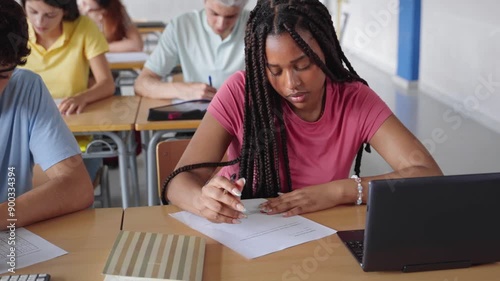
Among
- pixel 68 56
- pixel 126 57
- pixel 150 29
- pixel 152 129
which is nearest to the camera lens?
pixel 152 129

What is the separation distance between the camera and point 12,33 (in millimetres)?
1454

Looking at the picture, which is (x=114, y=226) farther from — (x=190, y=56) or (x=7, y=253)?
(x=190, y=56)

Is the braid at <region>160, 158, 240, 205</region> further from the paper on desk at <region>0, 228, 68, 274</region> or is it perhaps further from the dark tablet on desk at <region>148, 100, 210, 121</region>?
the dark tablet on desk at <region>148, 100, 210, 121</region>

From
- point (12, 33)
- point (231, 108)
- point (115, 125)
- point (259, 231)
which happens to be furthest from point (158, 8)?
point (259, 231)

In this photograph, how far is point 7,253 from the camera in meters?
1.30

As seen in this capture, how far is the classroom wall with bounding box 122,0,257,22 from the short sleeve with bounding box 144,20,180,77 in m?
5.44

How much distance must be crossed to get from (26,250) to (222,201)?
→ 1.41 feet

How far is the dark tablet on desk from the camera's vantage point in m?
2.63

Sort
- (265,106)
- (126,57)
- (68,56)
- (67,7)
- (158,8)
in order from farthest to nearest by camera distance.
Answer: (158,8) → (126,57) → (68,56) → (67,7) → (265,106)

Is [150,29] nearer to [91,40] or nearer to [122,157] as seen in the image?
[91,40]

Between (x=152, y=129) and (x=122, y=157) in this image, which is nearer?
(x=152, y=129)

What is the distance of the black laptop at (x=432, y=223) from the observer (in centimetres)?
113

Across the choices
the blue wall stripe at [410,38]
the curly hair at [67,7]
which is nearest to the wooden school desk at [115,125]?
the curly hair at [67,7]

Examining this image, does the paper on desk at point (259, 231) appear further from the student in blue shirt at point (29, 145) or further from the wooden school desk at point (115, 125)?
the wooden school desk at point (115, 125)
